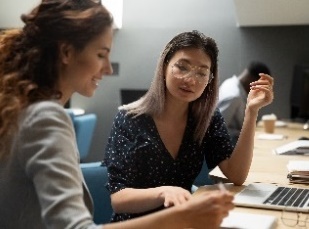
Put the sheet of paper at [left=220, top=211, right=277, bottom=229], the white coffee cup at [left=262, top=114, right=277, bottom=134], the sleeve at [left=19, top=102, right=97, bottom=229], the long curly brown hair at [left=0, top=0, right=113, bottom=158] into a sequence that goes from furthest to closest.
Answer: the white coffee cup at [left=262, top=114, right=277, bottom=134] < the sheet of paper at [left=220, top=211, right=277, bottom=229] < the long curly brown hair at [left=0, top=0, right=113, bottom=158] < the sleeve at [left=19, top=102, right=97, bottom=229]

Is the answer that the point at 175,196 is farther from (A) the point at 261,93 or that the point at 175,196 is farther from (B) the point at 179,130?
(A) the point at 261,93

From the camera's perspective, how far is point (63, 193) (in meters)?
1.06

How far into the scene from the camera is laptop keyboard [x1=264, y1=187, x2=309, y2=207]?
1707mm

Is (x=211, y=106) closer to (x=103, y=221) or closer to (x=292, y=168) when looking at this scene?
(x=292, y=168)

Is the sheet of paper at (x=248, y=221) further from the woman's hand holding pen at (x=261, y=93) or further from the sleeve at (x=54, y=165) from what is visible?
the woman's hand holding pen at (x=261, y=93)

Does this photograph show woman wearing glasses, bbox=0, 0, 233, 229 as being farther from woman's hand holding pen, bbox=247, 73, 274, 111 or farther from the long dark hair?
woman's hand holding pen, bbox=247, 73, 274, 111

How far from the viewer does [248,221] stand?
1481mm

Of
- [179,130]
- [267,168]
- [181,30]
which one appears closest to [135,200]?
[179,130]

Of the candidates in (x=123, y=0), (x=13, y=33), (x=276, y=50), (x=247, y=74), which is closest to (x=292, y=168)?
(x=13, y=33)

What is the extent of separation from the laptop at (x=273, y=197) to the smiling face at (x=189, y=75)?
426 millimetres

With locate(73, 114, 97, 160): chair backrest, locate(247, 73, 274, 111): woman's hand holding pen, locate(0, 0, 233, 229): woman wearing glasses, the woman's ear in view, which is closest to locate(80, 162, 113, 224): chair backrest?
locate(247, 73, 274, 111): woman's hand holding pen

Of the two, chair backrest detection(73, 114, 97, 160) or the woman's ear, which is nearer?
the woman's ear

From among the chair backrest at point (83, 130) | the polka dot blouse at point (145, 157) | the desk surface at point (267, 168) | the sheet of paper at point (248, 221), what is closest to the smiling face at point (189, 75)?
the polka dot blouse at point (145, 157)

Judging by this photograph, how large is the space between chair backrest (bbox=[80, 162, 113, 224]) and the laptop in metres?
0.55
